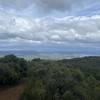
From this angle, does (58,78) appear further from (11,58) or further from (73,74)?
(11,58)

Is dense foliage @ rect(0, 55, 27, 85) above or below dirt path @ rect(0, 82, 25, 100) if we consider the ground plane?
above

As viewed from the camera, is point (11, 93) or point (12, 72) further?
point (12, 72)

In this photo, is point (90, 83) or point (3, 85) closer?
point (90, 83)

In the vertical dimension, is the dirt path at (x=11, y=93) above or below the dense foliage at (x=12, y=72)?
below

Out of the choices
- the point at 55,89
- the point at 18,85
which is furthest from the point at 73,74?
the point at 18,85

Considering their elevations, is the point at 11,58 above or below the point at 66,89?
above

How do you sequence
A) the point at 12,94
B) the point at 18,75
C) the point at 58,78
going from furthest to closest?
the point at 18,75, the point at 12,94, the point at 58,78

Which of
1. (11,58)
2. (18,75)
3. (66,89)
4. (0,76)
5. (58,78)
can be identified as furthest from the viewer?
(11,58)

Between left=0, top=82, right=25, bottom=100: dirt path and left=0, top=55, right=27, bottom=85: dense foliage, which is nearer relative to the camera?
left=0, top=82, right=25, bottom=100: dirt path

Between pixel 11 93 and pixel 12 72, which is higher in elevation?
pixel 12 72

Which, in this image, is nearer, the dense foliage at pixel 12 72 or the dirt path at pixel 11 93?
the dirt path at pixel 11 93
